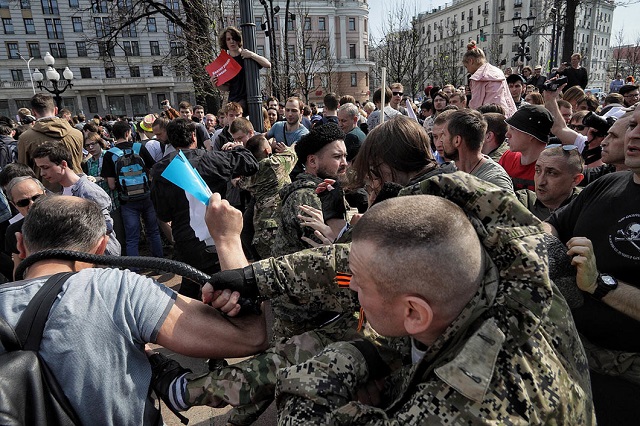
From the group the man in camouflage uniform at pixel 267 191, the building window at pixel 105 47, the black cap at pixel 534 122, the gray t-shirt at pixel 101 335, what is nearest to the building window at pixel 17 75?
the building window at pixel 105 47

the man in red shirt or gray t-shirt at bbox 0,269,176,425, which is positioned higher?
the man in red shirt

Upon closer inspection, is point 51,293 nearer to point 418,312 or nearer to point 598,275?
point 418,312

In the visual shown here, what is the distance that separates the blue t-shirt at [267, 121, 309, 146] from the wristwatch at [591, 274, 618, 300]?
16.7ft

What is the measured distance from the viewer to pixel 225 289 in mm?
1547

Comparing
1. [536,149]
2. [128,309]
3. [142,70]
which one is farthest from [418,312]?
[142,70]

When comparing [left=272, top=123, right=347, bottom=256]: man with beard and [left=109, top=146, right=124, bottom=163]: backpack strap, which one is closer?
[left=272, top=123, right=347, bottom=256]: man with beard

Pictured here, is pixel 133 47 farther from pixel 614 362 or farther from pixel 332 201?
pixel 614 362

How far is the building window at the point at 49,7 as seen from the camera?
54.8m

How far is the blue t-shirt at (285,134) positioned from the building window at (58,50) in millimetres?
65132

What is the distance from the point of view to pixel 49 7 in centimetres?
5528

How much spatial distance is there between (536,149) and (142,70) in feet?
214

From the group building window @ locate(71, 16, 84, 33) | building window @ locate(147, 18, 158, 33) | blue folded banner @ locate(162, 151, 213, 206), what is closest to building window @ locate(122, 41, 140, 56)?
building window @ locate(147, 18, 158, 33)

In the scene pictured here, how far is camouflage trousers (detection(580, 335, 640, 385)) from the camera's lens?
1.88 meters

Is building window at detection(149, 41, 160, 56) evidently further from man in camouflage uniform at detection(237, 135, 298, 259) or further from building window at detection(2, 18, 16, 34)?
man in camouflage uniform at detection(237, 135, 298, 259)
